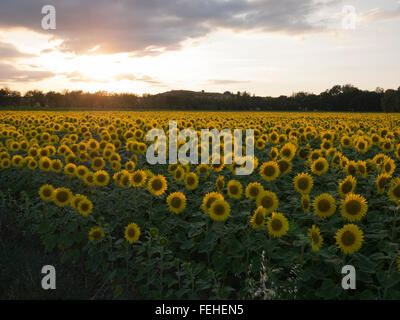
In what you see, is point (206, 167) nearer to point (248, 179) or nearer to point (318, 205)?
point (248, 179)

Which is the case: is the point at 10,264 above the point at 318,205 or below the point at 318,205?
below

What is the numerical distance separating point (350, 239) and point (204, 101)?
7227 centimetres

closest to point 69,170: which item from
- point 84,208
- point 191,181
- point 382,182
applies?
point 84,208

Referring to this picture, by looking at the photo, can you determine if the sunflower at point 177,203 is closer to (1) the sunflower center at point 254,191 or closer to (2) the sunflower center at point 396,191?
(1) the sunflower center at point 254,191

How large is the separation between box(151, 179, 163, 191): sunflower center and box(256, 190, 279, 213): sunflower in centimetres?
179

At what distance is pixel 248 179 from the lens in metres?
6.71

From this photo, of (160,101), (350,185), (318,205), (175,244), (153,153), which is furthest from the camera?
(160,101)

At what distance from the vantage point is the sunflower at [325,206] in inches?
173

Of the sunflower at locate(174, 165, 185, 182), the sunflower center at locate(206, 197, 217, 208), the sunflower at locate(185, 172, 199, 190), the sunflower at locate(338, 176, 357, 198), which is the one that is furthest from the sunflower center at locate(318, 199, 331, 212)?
the sunflower at locate(174, 165, 185, 182)

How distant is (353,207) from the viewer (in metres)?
4.26

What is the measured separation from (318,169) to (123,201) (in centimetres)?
352

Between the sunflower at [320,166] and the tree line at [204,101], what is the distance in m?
65.4

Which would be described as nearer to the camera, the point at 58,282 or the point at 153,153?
the point at 58,282
